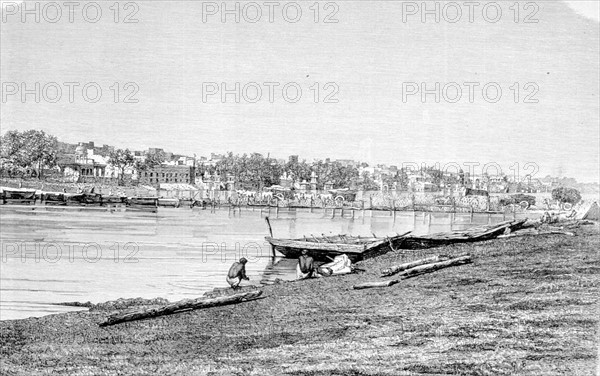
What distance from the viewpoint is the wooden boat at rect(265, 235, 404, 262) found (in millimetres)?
6867

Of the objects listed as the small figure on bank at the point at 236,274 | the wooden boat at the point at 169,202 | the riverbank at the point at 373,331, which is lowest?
the riverbank at the point at 373,331

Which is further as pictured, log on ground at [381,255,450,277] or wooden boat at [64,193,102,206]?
wooden boat at [64,193,102,206]

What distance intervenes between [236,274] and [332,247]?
1315 millimetres

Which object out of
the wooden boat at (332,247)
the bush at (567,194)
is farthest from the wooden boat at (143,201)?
the bush at (567,194)

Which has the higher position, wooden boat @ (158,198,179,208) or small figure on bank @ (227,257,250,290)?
wooden boat @ (158,198,179,208)

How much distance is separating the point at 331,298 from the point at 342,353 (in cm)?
82

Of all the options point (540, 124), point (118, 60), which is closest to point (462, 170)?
point (540, 124)

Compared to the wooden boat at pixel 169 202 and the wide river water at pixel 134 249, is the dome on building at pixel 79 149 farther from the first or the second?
the wooden boat at pixel 169 202

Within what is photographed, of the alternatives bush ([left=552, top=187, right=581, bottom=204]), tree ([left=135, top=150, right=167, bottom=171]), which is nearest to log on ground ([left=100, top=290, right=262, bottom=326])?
tree ([left=135, top=150, right=167, bottom=171])

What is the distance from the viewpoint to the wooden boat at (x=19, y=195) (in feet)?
22.3

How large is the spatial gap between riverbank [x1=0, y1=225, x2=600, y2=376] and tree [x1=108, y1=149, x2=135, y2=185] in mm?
1443

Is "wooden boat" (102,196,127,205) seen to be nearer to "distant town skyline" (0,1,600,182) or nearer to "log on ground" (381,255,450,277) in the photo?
Answer: "distant town skyline" (0,1,600,182)

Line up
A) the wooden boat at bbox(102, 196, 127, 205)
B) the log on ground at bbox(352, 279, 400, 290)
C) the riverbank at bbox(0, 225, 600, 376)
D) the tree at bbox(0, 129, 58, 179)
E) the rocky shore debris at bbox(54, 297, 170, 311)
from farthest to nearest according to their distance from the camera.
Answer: the wooden boat at bbox(102, 196, 127, 205), the tree at bbox(0, 129, 58, 179), the log on ground at bbox(352, 279, 400, 290), the rocky shore debris at bbox(54, 297, 170, 311), the riverbank at bbox(0, 225, 600, 376)

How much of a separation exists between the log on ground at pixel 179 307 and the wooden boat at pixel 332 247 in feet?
2.08
